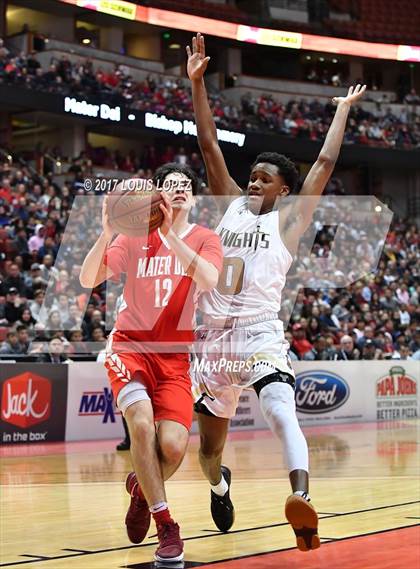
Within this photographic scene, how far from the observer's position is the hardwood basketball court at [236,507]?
19.6ft

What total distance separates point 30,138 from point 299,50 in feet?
47.0

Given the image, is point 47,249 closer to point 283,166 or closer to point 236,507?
point 236,507

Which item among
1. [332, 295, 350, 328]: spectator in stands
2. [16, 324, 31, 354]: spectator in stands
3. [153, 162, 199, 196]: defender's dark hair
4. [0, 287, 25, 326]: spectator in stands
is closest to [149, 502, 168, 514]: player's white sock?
[153, 162, 199, 196]: defender's dark hair

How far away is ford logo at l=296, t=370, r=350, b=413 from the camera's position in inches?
758

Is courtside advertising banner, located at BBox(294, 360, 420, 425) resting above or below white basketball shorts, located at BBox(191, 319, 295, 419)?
below

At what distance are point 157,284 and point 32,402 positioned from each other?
33.2ft

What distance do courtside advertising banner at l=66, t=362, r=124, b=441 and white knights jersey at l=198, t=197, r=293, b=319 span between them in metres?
9.68

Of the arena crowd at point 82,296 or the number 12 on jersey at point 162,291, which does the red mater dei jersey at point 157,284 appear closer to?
the number 12 on jersey at point 162,291

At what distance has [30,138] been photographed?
3400 cm

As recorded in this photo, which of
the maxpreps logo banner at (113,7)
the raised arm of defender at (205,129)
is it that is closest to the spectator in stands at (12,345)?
the raised arm of defender at (205,129)

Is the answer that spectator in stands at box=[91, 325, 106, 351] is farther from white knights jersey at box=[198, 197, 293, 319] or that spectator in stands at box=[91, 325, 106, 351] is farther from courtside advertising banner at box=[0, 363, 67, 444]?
white knights jersey at box=[198, 197, 293, 319]

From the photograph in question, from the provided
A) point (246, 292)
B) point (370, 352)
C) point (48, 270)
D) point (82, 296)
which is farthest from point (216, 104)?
point (246, 292)

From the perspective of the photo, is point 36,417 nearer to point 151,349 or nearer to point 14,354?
point 14,354

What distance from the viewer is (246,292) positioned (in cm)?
644
